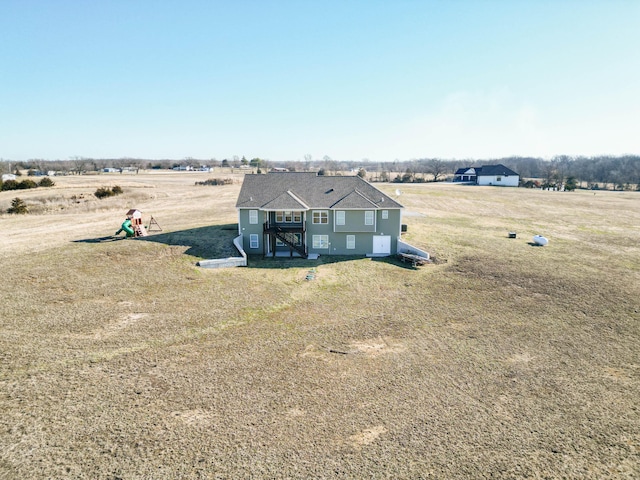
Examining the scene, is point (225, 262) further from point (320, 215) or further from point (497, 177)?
point (497, 177)

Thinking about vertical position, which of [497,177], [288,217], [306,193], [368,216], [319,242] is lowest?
[319,242]

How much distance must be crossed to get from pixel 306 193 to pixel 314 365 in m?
24.1

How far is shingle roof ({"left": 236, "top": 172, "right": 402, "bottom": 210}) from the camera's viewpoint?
124 feet

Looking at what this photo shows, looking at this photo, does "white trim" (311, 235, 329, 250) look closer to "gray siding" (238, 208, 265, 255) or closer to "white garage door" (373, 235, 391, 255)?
"white garage door" (373, 235, 391, 255)

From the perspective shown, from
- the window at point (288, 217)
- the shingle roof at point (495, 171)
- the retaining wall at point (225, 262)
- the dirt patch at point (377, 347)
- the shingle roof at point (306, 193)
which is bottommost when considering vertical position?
the dirt patch at point (377, 347)

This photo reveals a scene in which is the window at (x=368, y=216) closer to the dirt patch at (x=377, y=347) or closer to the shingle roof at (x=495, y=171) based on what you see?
the dirt patch at (x=377, y=347)

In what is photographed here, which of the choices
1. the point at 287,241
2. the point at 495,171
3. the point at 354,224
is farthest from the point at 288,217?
the point at 495,171

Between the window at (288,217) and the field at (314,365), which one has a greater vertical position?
the window at (288,217)

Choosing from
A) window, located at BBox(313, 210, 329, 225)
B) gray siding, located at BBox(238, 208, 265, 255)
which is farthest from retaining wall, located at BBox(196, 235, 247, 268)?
window, located at BBox(313, 210, 329, 225)

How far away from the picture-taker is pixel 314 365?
18.7 metres

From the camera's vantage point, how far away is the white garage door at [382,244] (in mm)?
38594

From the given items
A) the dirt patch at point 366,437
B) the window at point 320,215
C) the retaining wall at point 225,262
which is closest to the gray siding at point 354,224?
the window at point 320,215

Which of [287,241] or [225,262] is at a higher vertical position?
[287,241]

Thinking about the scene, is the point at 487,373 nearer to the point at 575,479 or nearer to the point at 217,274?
the point at 575,479
